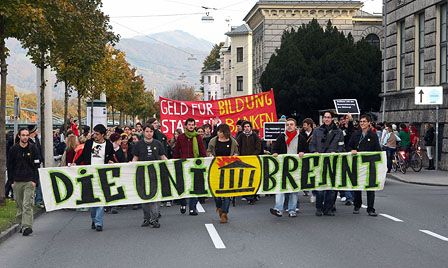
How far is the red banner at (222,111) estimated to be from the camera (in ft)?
67.8

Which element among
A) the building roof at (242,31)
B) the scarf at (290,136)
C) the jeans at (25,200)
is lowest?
the jeans at (25,200)

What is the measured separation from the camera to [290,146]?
13031 millimetres

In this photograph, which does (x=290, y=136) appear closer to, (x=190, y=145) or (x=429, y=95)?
(x=190, y=145)

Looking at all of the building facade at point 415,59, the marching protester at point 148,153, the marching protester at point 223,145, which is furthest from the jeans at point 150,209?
the building facade at point 415,59

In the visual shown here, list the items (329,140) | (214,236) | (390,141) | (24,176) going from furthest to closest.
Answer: (390,141) < (329,140) < (24,176) < (214,236)

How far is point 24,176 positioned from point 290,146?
17.2 ft

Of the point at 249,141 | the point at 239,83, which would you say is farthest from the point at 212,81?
the point at 249,141

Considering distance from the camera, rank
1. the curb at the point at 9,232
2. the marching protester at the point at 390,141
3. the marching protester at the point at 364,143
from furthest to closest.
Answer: the marching protester at the point at 390,141
the marching protester at the point at 364,143
the curb at the point at 9,232

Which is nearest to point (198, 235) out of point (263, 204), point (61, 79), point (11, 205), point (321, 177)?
point (321, 177)

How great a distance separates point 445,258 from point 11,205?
9.89 meters

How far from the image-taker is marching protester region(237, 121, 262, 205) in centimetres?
1347

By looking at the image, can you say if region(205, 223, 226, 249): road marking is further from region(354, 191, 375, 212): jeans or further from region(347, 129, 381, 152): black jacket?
region(347, 129, 381, 152): black jacket

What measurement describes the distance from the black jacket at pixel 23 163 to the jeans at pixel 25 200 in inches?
4.1

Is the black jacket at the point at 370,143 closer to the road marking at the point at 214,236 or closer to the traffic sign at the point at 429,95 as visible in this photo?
the road marking at the point at 214,236
